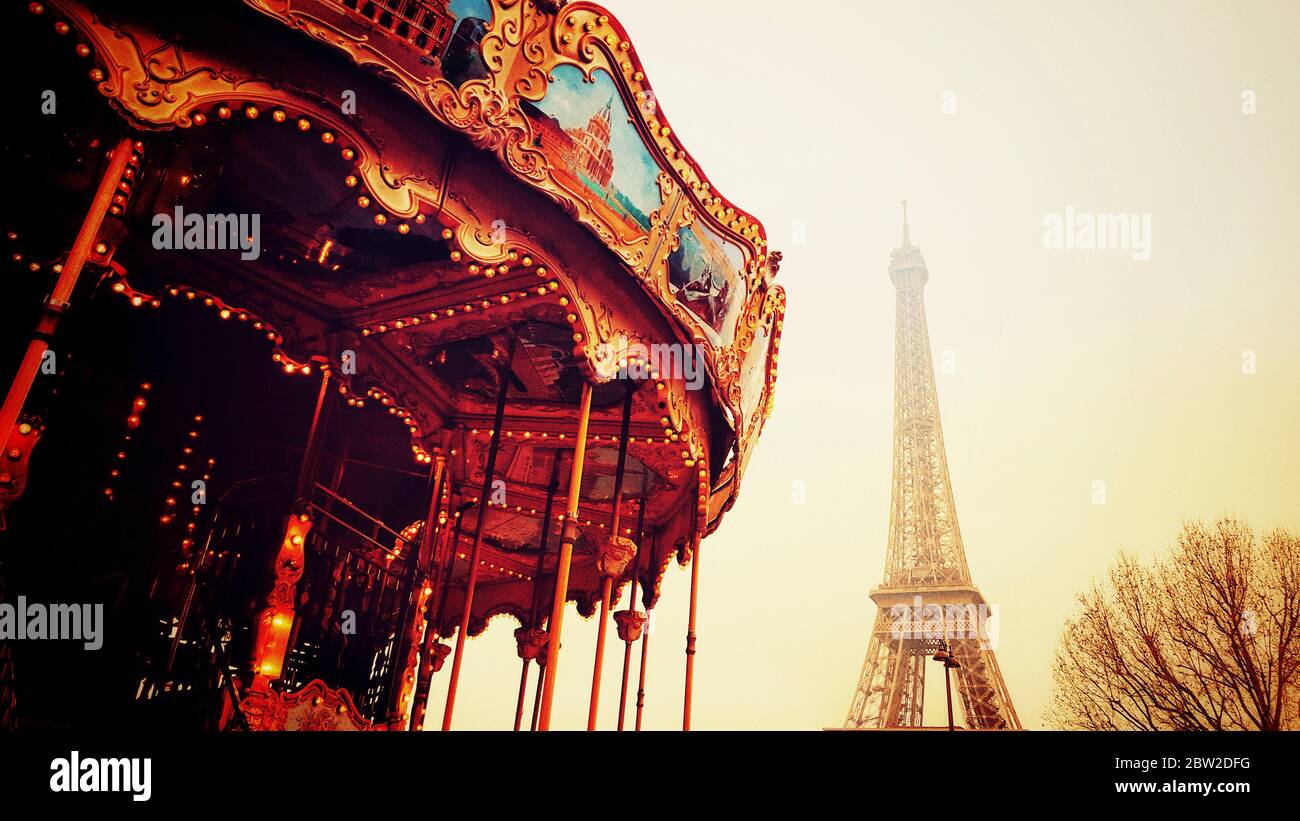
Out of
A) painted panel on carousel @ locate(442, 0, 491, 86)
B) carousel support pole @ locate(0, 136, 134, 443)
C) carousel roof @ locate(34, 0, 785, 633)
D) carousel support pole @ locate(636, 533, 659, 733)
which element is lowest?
carousel support pole @ locate(636, 533, 659, 733)

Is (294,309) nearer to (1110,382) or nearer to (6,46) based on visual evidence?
(6,46)

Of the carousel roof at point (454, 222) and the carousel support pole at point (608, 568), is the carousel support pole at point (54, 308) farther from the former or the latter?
the carousel support pole at point (608, 568)

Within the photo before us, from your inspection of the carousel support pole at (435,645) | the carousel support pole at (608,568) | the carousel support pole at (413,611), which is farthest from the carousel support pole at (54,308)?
the carousel support pole at (435,645)

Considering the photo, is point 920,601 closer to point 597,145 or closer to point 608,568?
point 608,568

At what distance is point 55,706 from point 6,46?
4.76 m

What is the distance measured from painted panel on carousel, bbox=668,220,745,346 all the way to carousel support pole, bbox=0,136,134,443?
3958mm

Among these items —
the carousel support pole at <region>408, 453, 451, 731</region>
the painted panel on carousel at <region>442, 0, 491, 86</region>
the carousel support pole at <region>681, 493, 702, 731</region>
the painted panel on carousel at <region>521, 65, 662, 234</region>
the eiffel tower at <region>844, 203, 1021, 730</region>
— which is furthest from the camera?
the eiffel tower at <region>844, 203, 1021, 730</region>

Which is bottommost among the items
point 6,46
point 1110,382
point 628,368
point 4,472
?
point 4,472

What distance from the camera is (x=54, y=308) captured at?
3574mm

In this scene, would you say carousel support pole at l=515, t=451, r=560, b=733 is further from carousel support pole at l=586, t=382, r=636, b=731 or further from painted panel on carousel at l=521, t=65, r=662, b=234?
painted panel on carousel at l=521, t=65, r=662, b=234

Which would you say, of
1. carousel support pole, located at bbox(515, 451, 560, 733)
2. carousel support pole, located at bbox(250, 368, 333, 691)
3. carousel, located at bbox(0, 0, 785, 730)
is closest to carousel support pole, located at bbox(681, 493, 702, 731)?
carousel, located at bbox(0, 0, 785, 730)

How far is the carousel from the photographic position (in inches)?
174

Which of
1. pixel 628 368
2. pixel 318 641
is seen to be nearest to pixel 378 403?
pixel 318 641

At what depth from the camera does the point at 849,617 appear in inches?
1875
